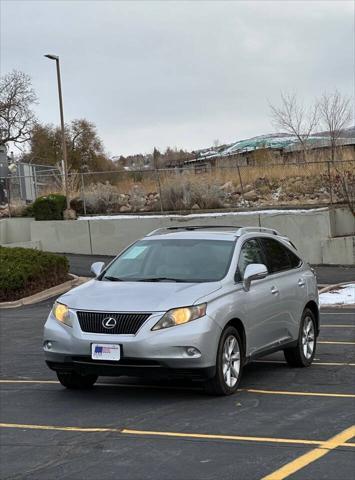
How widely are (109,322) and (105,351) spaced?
29 centimetres

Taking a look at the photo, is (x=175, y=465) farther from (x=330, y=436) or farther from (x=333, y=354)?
(x=333, y=354)

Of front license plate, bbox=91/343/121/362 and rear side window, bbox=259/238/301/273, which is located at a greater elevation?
rear side window, bbox=259/238/301/273

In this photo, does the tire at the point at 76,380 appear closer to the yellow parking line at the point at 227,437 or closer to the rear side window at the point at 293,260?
the yellow parking line at the point at 227,437

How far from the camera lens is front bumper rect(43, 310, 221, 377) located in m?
6.58

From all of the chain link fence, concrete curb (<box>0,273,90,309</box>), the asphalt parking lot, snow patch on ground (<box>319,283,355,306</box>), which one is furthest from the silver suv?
the chain link fence

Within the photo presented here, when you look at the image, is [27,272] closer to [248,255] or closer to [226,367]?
[248,255]

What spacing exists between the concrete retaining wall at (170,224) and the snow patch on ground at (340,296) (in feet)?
18.6

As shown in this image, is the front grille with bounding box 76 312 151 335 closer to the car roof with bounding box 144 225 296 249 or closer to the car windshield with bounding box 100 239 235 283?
the car windshield with bounding box 100 239 235 283

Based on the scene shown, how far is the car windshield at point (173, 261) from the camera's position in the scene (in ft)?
24.8

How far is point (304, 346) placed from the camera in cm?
888

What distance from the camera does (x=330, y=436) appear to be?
5.55 metres

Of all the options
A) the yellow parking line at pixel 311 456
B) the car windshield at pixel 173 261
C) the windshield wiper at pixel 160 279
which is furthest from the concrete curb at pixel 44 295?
the yellow parking line at pixel 311 456

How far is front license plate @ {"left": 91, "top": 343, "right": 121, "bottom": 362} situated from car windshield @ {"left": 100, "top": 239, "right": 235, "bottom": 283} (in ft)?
3.50

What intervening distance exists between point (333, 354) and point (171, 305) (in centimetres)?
391
